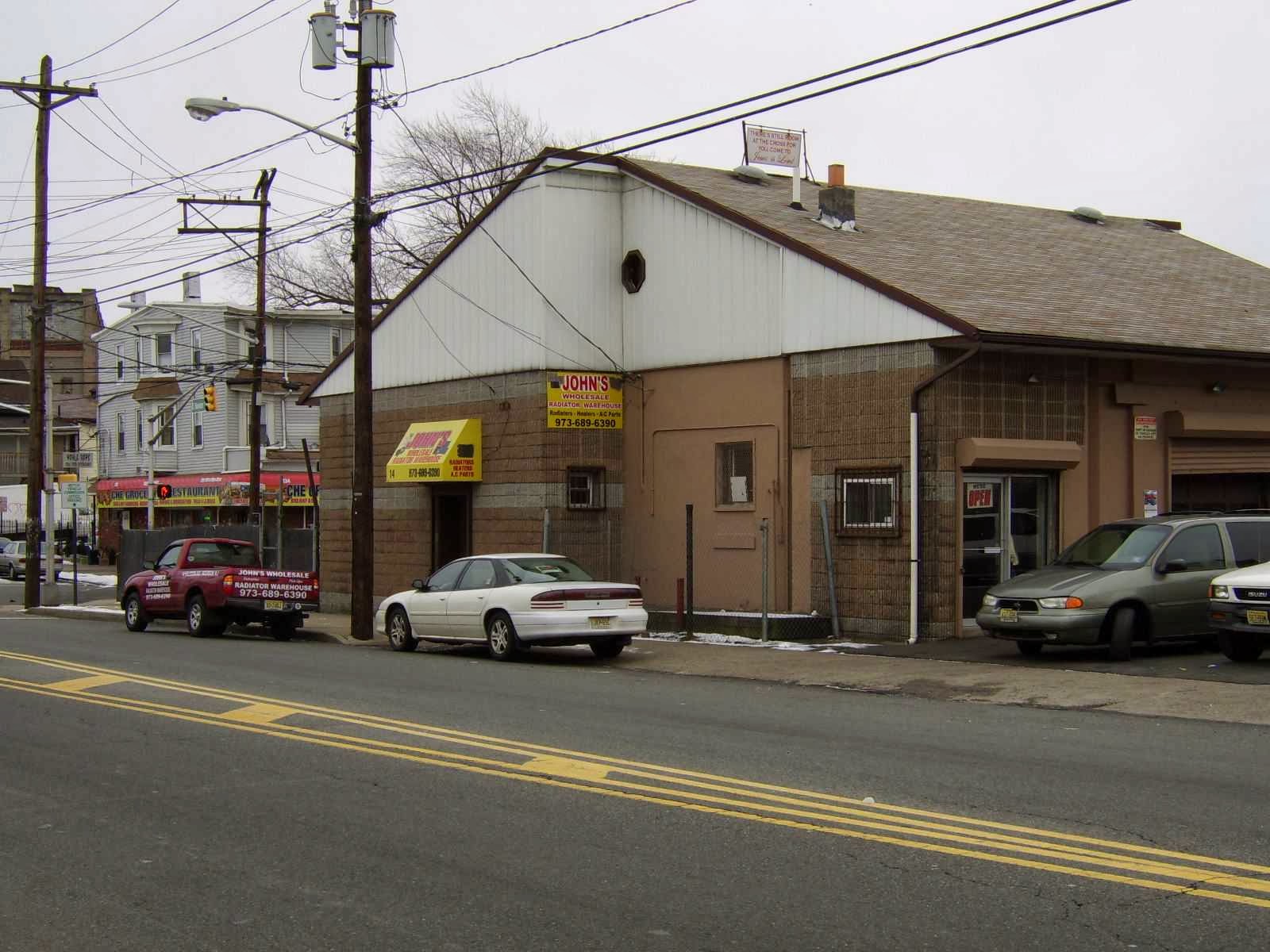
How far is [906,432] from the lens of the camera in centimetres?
1889

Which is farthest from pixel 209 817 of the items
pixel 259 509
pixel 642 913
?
pixel 259 509

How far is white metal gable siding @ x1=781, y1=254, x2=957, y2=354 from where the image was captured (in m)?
18.8

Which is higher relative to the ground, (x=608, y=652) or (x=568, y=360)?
(x=568, y=360)

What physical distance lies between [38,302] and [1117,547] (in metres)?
26.0

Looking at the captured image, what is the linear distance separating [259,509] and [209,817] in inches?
937

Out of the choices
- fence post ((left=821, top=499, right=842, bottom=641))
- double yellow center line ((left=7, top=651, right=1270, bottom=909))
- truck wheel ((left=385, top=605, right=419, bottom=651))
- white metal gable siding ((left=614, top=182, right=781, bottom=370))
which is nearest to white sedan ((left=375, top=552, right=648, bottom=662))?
truck wheel ((left=385, top=605, right=419, bottom=651))

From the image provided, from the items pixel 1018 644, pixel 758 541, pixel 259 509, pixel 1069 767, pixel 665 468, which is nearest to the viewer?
pixel 1069 767

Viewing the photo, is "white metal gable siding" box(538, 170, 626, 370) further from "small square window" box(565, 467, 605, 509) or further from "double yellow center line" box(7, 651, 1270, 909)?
"double yellow center line" box(7, 651, 1270, 909)

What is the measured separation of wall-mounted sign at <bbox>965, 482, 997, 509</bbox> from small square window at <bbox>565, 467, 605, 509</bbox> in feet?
23.6

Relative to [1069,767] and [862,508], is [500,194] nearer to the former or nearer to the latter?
[862,508]

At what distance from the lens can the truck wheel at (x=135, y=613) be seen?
2520cm

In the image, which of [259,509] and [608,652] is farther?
[259,509]

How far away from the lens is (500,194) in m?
24.6

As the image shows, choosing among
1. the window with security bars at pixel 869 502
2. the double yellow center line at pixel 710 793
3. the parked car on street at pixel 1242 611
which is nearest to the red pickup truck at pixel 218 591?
the double yellow center line at pixel 710 793
